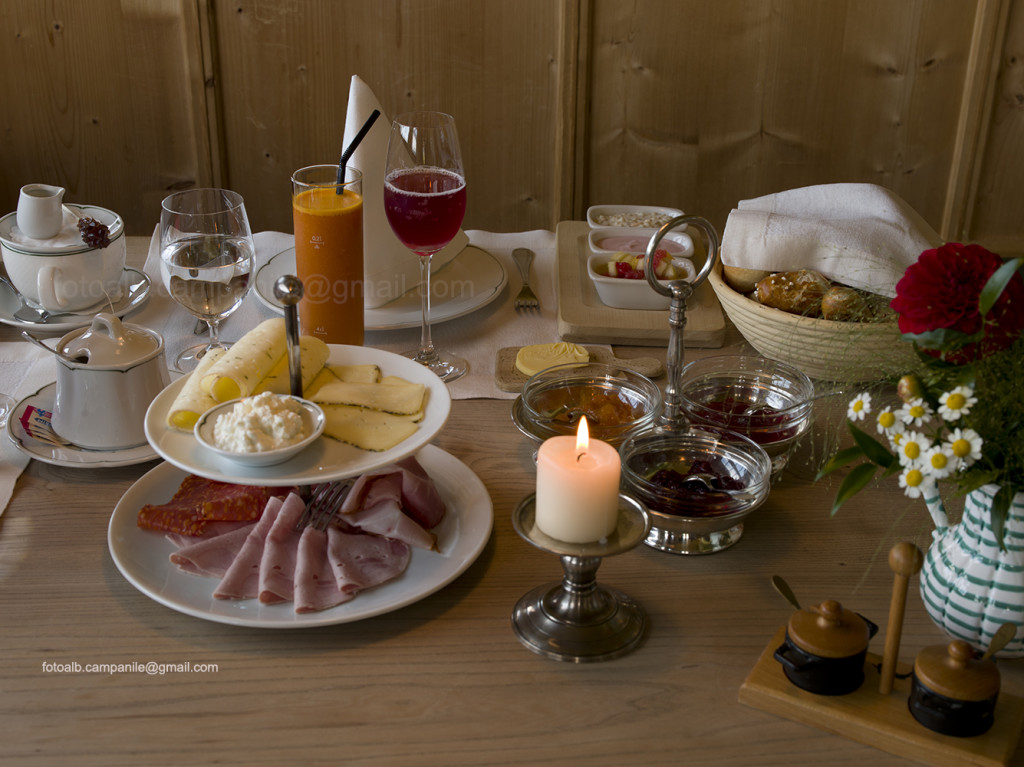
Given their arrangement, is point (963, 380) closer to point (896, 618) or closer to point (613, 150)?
point (896, 618)

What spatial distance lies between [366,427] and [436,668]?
211mm

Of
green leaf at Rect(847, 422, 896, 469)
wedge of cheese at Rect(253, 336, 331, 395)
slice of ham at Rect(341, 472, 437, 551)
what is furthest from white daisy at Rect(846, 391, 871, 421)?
wedge of cheese at Rect(253, 336, 331, 395)

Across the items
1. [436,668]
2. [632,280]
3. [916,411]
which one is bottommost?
[436,668]

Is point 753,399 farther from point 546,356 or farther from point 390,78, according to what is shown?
point 390,78

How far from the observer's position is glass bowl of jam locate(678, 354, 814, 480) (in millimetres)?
962

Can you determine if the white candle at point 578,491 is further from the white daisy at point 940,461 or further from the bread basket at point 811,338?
the bread basket at point 811,338

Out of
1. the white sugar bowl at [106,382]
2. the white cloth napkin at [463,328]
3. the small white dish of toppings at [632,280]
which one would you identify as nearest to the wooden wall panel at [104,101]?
the white cloth napkin at [463,328]

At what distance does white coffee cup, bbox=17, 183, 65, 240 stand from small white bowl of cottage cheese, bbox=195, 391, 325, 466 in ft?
2.04

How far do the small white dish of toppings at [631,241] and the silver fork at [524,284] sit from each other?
11 cm

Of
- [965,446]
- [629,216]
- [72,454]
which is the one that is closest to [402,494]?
[72,454]

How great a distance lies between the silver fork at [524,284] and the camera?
1.38 meters

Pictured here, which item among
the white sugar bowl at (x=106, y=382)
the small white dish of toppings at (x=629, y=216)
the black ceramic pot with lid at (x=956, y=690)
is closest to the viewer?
the black ceramic pot with lid at (x=956, y=690)

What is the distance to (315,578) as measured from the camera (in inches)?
31.0

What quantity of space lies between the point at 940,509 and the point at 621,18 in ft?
7.04
